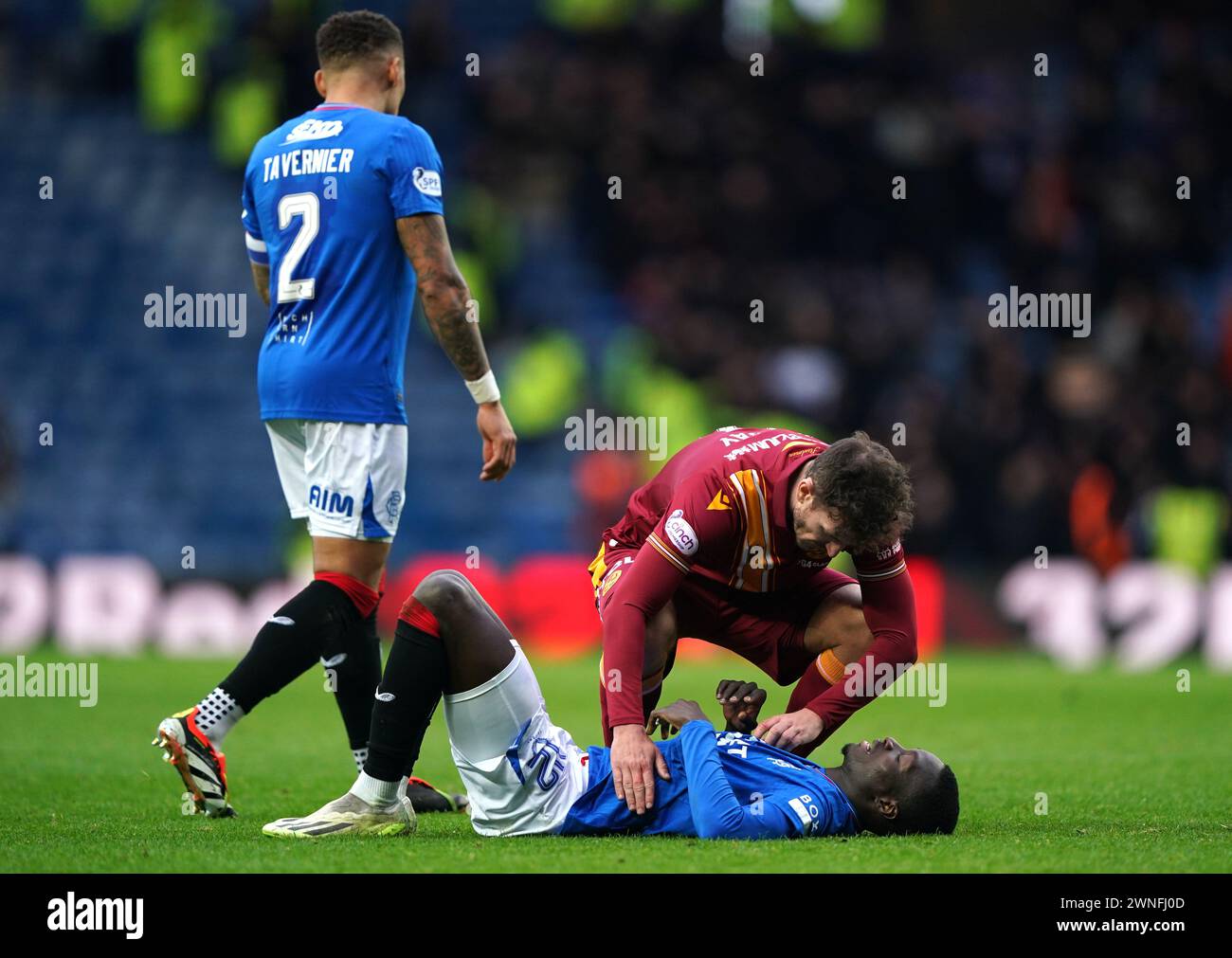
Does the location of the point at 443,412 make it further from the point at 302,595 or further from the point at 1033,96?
the point at 302,595

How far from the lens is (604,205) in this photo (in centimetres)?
1633

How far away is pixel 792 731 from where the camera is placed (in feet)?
16.0

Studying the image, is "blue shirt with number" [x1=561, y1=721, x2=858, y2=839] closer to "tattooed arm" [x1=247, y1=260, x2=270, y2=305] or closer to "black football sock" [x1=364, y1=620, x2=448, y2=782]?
"black football sock" [x1=364, y1=620, x2=448, y2=782]

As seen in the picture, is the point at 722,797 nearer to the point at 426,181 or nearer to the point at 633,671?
the point at 633,671

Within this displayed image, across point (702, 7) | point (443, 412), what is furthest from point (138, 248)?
point (702, 7)

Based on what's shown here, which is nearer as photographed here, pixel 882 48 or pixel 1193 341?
pixel 1193 341

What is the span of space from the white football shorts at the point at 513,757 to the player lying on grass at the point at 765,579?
0.19 metres

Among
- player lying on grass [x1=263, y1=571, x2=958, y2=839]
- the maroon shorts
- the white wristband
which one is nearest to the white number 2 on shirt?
the white wristband

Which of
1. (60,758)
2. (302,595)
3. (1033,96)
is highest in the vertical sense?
(1033,96)

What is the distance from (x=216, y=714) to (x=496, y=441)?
1.15 m

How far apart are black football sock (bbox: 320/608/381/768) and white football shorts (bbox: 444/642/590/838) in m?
0.79

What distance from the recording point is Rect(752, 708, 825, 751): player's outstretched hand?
16.0 ft

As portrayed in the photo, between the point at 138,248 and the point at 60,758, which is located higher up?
the point at 138,248

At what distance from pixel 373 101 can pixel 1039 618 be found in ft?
28.7
